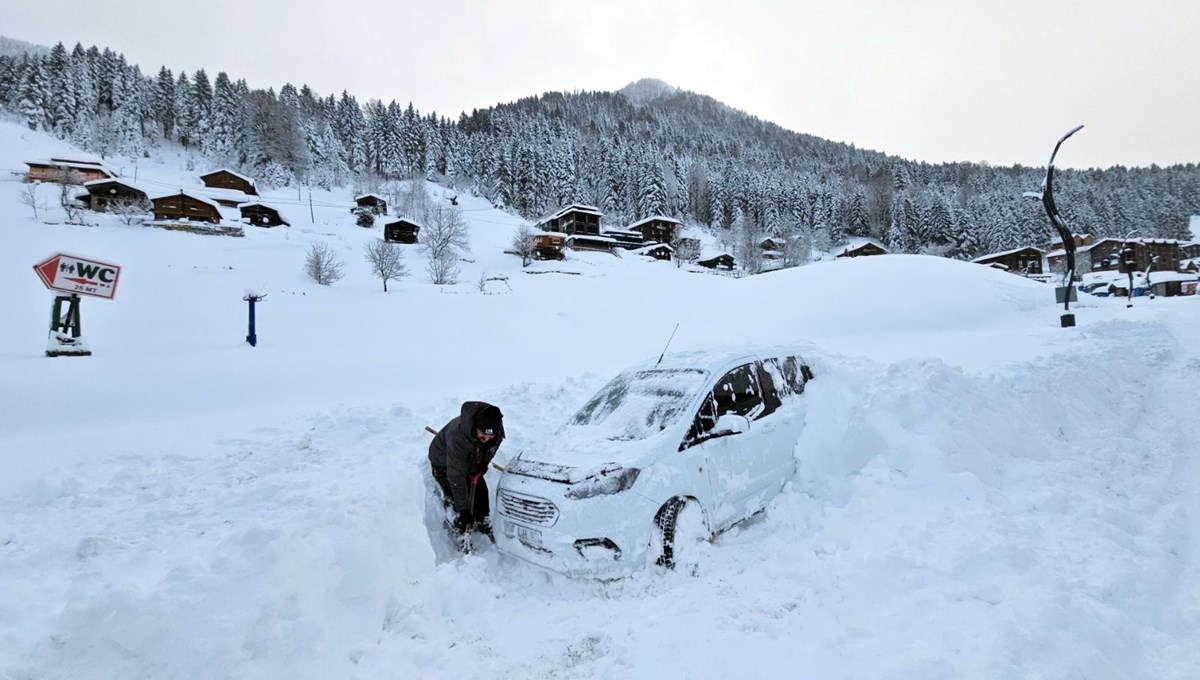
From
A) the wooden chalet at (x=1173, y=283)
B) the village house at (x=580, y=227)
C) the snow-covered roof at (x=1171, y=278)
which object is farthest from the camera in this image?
the village house at (x=580, y=227)

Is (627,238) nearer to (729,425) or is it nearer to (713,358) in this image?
(713,358)

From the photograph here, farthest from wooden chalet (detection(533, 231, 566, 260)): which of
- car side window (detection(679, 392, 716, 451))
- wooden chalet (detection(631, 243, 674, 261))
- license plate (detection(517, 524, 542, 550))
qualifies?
license plate (detection(517, 524, 542, 550))

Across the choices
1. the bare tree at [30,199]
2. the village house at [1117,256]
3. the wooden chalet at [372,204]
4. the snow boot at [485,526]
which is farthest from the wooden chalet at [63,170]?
the village house at [1117,256]

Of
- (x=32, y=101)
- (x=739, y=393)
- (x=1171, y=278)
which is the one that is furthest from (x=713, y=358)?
(x=32, y=101)

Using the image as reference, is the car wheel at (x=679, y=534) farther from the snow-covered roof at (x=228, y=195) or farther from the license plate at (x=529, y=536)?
the snow-covered roof at (x=228, y=195)

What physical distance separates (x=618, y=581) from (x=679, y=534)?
Answer: 60cm

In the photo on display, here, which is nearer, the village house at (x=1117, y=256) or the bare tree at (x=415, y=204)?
the village house at (x=1117, y=256)

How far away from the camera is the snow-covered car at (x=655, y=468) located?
392 centimetres

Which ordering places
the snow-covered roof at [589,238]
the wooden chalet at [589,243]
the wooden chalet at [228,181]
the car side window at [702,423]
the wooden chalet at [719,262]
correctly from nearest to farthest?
the car side window at [702,423]
the wooden chalet at [228,181]
the snow-covered roof at [589,238]
the wooden chalet at [589,243]
the wooden chalet at [719,262]

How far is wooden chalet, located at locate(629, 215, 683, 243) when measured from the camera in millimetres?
73169

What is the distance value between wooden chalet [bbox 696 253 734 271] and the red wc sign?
6295cm

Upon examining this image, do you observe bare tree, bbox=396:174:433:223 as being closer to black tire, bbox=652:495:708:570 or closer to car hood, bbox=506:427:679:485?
car hood, bbox=506:427:679:485

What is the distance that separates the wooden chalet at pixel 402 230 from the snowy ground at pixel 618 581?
46.6m

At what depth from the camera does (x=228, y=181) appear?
61875 mm
